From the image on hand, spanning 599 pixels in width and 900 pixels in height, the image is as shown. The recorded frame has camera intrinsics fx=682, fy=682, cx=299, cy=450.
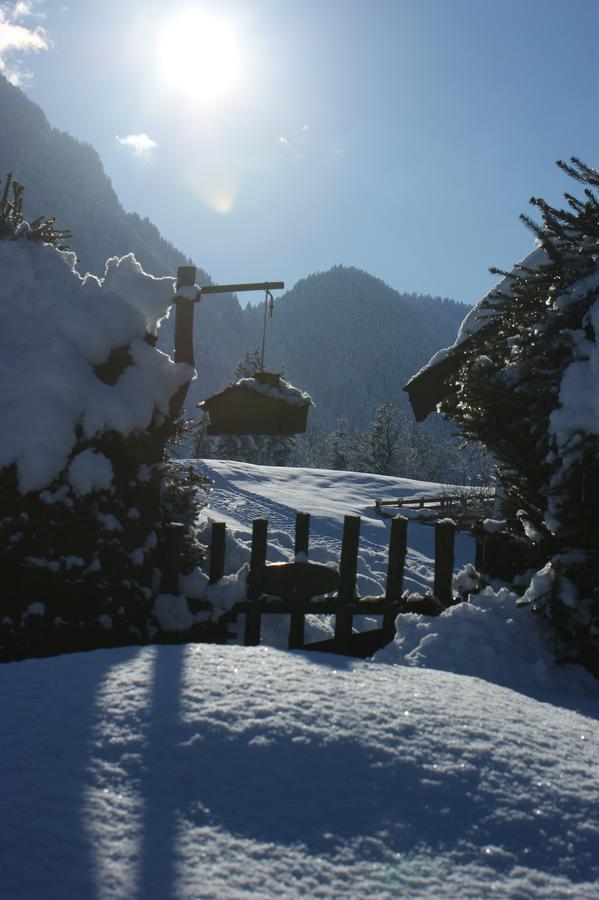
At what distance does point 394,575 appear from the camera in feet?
17.8

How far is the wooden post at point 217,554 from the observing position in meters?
5.36

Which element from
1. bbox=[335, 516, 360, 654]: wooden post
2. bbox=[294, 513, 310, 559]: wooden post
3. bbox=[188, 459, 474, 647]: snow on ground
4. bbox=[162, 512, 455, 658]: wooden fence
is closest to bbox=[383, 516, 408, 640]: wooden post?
bbox=[162, 512, 455, 658]: wooden fence

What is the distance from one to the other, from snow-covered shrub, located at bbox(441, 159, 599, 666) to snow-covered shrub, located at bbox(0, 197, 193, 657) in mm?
2499

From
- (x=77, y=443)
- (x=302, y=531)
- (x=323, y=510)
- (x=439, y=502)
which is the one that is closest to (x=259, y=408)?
(x=302, y=531)

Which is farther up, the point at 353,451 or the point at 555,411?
the point at 555,411

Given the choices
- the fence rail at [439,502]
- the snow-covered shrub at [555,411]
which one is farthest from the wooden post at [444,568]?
the fence rail at [439,502]

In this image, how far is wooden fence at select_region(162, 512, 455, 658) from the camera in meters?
5.15

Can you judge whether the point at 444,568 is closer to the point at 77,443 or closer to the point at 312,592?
the point at 312,592

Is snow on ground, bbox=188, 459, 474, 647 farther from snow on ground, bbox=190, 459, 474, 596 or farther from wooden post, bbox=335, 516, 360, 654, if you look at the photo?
wooden post, bbox=335, 516, 360, 654

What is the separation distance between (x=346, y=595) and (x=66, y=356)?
2.72 m

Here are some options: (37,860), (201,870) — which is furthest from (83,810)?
(201,870)

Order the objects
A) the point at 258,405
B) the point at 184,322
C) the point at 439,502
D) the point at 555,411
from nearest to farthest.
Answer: the point at 555,411 < the point at 184,322 < the point at 258,405 < the point at 439,502

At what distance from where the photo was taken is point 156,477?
5141 mm

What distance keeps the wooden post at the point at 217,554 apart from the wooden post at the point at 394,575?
1.31m
